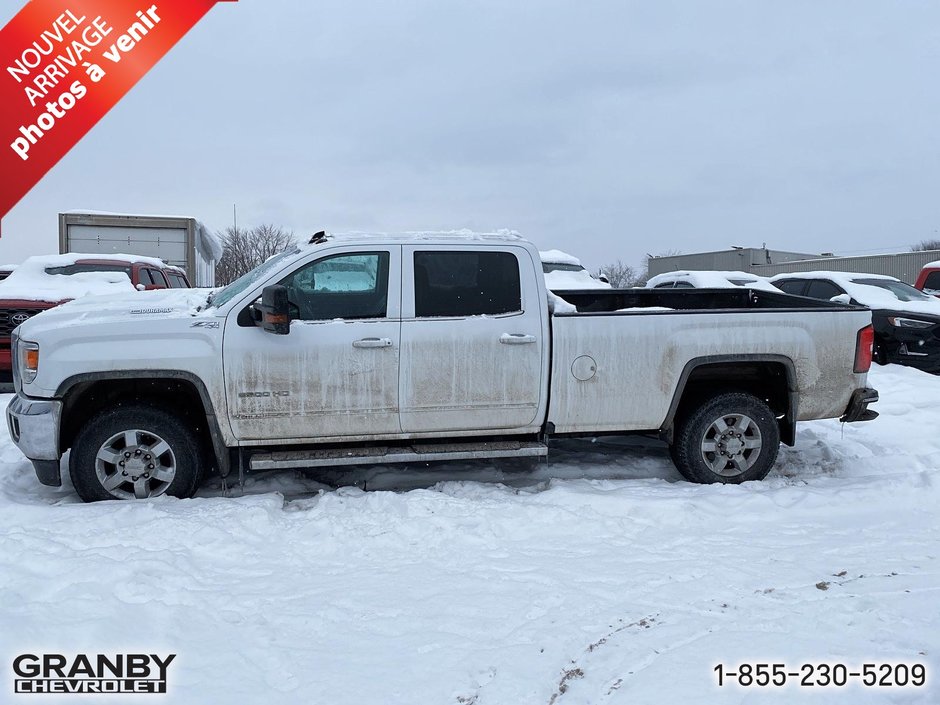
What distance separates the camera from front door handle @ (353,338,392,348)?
4.64 metres

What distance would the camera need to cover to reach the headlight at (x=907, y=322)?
380 inches

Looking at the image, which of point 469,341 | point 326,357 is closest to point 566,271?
point 469,341

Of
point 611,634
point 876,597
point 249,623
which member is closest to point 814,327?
point 876,597

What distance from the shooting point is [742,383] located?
214 inches

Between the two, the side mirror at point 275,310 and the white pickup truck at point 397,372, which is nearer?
the side mirror at point 275,310

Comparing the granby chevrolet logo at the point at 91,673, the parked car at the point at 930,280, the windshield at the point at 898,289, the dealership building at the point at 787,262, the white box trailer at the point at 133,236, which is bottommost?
the granby chevrolet logo at the point at 91,673

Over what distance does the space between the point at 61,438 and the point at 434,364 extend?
253 centimetres

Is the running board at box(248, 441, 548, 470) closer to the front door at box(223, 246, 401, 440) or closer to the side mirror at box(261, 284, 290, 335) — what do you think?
the front door at box(223, 246, 401, 440)

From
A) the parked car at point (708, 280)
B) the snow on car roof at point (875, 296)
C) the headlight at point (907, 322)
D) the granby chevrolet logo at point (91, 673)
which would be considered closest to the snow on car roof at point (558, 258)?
the parked car at point (708, 280)

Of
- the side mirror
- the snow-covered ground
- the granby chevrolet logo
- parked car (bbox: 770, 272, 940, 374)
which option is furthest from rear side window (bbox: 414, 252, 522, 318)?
parked car (bbox: 770, 272, 940, 374)

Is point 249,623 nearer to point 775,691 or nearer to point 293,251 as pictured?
point 775,691

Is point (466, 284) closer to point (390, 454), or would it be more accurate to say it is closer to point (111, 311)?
point (390, 454)

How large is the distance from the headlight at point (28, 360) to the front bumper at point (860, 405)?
18.9 ft

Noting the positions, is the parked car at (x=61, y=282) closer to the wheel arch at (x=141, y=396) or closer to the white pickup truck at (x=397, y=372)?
the white pickup truck at (x=397, y=372)
